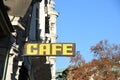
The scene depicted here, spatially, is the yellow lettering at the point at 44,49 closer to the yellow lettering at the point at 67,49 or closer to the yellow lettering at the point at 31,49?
the yellow lettering at the point at 31,49

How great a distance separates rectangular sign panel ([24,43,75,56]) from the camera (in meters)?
15.2

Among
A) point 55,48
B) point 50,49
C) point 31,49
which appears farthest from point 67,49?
point 31,49

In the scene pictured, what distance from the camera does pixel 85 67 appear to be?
6444 centimetres

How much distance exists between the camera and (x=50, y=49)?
50.4ft

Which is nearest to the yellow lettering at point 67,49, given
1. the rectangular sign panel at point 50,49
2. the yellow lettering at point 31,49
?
the rectangular sign panel at point 50,49

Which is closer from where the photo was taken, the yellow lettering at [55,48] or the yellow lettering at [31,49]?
the yellow lettering at [55,48]

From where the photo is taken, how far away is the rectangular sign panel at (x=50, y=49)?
598 inches

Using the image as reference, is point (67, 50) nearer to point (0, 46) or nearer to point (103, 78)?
point (0, 46)

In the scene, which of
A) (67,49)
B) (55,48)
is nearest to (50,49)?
(55,48)

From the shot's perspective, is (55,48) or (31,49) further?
(31,49)

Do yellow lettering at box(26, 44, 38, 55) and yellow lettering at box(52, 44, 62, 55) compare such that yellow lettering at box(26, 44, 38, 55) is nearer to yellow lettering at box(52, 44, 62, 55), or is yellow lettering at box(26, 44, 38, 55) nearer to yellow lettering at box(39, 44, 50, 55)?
yellow lettering at box(39, 44, 50, 55)

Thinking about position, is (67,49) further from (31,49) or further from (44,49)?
(31,49)

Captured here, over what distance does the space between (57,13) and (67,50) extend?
40.2 meters

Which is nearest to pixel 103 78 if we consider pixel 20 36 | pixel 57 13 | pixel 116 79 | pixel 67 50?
pixel 116 79
